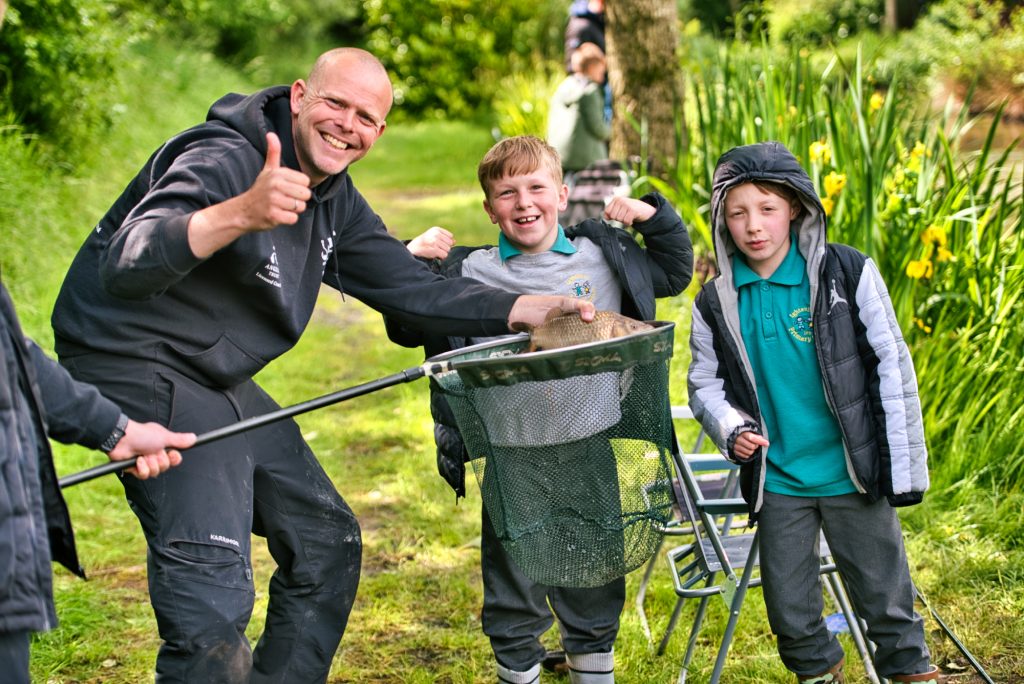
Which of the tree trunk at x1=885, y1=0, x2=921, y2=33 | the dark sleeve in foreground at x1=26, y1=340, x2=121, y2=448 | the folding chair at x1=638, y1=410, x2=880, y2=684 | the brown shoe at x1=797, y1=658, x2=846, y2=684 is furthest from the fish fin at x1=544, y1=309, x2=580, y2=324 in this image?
the tree trunk at x1=885, y1=0, x2=921, y2=33

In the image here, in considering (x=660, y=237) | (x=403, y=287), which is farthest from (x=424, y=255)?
(x=660, y=237)

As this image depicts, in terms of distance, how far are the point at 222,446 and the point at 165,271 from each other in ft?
1.83

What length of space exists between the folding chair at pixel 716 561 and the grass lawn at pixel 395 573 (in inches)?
9.0

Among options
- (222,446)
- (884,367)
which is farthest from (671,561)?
(222,446)

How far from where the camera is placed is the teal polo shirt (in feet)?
10.9

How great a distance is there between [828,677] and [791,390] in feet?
2.78

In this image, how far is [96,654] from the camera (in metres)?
4.14

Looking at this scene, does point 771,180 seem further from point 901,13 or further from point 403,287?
point 901,13

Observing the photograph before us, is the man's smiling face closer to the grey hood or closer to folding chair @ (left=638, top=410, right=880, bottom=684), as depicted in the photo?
the grey hood

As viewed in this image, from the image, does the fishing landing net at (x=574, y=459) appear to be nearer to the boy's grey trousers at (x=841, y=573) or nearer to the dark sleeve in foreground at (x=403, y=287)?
the dark sleeve in foreground at (x=403, y=287)

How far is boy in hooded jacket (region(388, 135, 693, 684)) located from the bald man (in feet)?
0.72

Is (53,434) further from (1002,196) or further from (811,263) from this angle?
(1002,196)

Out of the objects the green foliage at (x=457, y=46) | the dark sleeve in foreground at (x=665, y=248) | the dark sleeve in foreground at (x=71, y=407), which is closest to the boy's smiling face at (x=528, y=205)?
the dark sleeve in foreground at (x=665, y=248)

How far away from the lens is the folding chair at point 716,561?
347 centimetres
